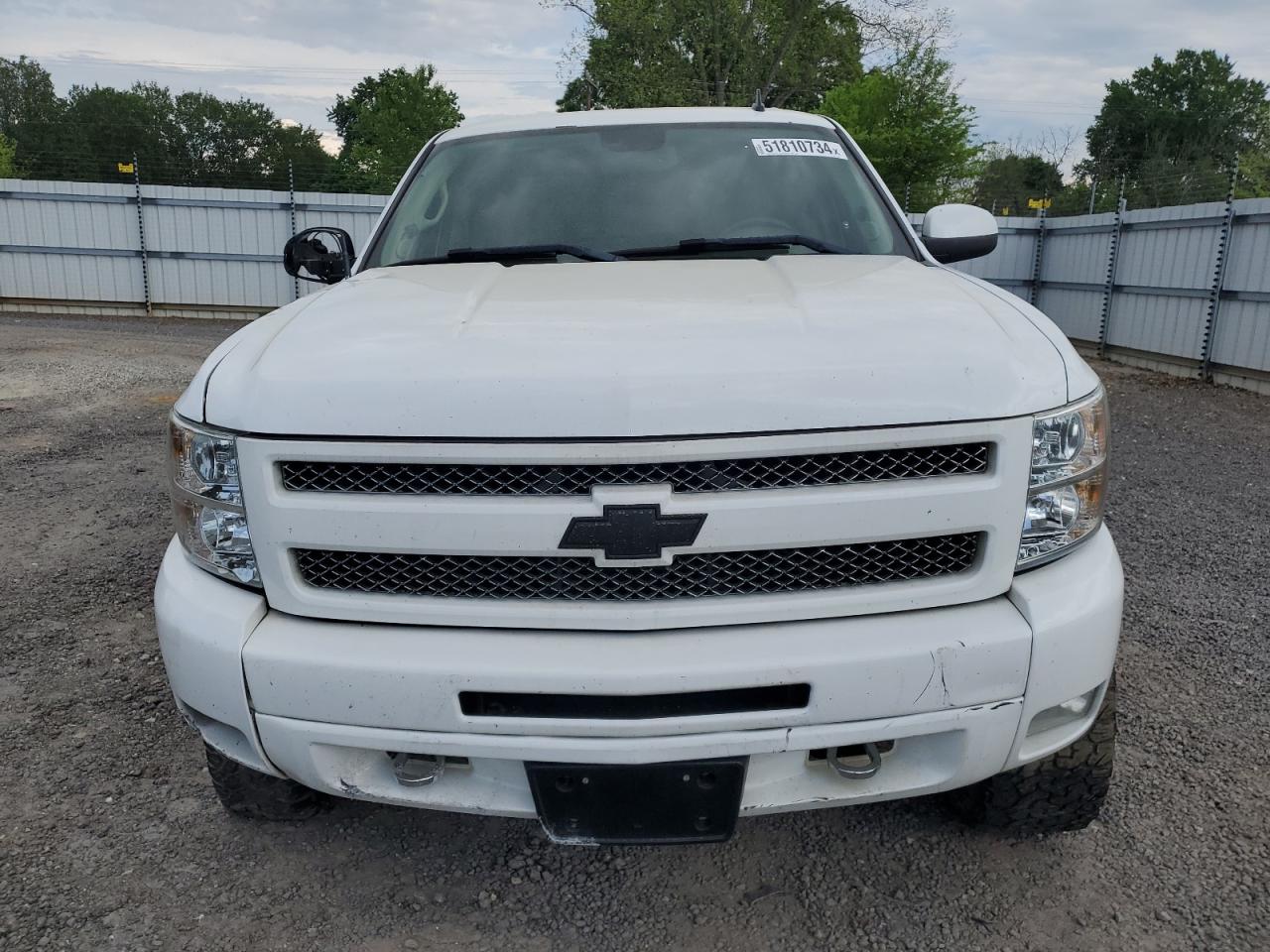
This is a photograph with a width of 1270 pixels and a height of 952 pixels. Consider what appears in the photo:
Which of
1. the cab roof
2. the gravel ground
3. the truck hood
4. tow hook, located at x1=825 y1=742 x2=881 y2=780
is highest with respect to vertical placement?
the cab roof

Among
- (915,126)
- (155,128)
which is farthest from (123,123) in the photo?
(915,126)

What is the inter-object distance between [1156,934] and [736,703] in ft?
3.79

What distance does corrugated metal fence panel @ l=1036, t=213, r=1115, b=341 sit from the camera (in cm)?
→ 1370

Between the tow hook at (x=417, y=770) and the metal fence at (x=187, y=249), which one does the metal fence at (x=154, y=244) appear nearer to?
the metal fence at (x=187, y=249)

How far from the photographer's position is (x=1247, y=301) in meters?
10.5

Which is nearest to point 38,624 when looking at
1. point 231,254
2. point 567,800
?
point 567,800

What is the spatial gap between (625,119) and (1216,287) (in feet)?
32.7

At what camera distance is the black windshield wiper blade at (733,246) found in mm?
2840

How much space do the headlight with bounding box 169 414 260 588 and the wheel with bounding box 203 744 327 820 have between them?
0.58 metres

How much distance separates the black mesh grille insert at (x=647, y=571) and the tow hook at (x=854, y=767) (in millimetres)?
332

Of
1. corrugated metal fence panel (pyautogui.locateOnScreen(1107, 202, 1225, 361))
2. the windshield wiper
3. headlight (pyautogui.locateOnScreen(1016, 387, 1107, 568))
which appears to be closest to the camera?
headlight (pyautogui.locateOnScreen(1016, 387, 1107, 568))

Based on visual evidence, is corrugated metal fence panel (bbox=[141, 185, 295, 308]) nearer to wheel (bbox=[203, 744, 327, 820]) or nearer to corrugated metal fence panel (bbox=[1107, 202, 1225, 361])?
corrugated metal fence panel (bbox=[1107, 202, 1225, 361])

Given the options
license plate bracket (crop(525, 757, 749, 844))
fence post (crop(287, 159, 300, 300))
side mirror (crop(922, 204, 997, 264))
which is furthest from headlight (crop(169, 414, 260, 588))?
fence post (crop(287, 159, 300, 300))

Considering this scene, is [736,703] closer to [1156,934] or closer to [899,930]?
[899,930]
